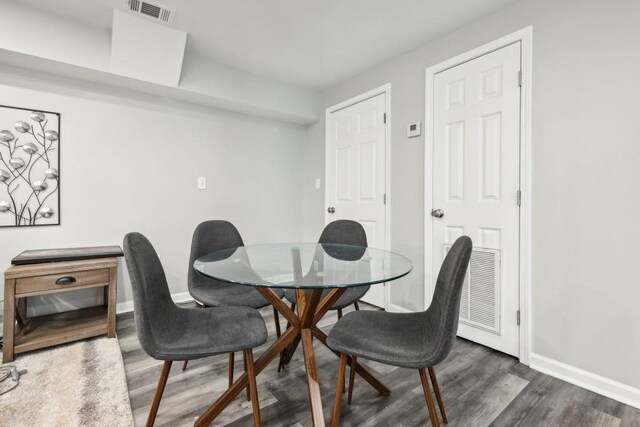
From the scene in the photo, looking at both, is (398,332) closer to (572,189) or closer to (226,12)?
(572,189)

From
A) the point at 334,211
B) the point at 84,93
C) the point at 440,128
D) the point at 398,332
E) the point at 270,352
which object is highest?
the point at 84,93

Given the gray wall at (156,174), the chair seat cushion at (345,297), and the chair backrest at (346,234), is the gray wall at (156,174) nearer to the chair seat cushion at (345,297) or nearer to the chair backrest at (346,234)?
the chair backrest at (346,234)

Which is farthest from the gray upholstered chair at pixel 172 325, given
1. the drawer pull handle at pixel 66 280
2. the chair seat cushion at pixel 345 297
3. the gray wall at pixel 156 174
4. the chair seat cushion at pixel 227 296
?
the gray wall at pixel 156 174

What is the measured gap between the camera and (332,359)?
A: 2.03 meters

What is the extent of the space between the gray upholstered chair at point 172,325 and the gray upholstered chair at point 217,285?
0.31 metres

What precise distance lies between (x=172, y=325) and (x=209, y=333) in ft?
0.72

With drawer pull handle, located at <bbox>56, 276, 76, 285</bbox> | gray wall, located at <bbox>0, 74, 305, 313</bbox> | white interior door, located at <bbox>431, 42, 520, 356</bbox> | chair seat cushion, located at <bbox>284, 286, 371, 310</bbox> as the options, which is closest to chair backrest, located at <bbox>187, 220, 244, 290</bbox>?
chair seat cushion, located at <bbox>284, 286, 371, 310</bbox>

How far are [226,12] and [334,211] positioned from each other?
6.94ft

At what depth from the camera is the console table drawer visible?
1.94m

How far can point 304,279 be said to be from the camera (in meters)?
1.32

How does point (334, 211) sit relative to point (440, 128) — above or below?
below

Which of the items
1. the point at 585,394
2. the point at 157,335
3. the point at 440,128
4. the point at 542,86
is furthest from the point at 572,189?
the point at 157,335

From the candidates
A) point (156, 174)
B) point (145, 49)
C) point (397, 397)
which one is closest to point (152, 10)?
point (145, 49)

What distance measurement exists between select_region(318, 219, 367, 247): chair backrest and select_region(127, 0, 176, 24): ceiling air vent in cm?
199
